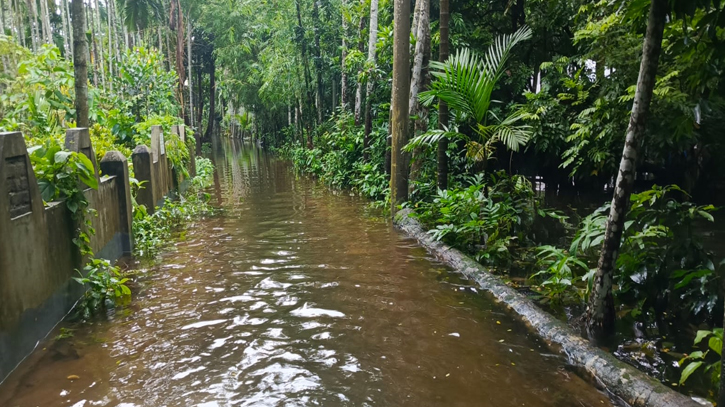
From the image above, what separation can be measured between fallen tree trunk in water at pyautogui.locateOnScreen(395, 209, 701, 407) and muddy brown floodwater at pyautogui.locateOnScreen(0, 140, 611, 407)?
0.39ft

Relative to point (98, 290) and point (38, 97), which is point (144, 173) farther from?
point (98, 290)

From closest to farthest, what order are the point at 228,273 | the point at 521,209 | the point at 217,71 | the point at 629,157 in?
the point at 629,157 < the point at 228,273 < the point at 521,209 < the point at 217,71

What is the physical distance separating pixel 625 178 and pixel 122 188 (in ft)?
22.2

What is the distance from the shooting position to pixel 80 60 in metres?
7.71

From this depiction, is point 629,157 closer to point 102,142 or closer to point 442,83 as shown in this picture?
point 442,83

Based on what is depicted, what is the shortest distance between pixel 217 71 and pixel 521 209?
134 feet

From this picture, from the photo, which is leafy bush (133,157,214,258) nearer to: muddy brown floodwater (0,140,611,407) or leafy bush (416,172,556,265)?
muddy brown floodwater (0,140,611,407)

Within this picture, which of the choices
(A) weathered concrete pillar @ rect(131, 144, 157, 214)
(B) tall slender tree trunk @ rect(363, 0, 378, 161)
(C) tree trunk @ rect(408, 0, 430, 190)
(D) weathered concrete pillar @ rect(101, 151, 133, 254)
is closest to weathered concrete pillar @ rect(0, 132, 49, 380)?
(D) weathered concrete pillar @ rect(101, 151, 133, 254)

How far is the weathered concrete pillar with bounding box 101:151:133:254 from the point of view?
7797 mm

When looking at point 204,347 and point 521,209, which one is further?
point 521,209

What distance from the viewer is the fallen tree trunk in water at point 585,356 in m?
3.29

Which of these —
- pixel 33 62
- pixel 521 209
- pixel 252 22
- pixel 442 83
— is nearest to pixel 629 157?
pixel 521 209

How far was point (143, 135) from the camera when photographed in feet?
40.3

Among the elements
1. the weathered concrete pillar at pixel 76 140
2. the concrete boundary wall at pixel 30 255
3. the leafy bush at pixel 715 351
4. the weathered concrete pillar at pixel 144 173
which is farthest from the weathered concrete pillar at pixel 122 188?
the leafy bush at pixel 715 351
